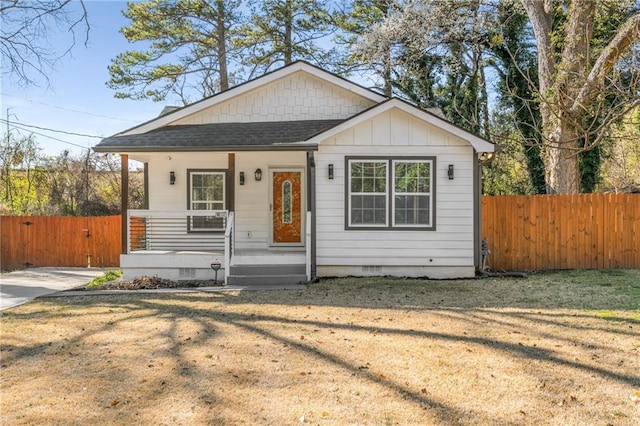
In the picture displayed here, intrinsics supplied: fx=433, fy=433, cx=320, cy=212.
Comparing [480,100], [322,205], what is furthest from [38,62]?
[480,100]

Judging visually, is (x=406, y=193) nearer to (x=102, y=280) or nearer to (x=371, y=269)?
(x=371, y=269)

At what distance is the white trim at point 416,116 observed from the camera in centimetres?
927

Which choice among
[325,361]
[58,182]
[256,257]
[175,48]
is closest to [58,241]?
[58,182]

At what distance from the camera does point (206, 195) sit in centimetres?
1123

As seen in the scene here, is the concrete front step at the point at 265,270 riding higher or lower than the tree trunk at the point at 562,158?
lower

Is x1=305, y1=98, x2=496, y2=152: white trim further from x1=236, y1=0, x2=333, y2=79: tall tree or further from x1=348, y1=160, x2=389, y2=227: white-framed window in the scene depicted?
x1=236, y1=0, x2=333, y2=79: tall tree

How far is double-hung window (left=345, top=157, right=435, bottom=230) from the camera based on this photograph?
956 centimetres

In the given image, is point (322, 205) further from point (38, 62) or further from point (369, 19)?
point (369, 19)

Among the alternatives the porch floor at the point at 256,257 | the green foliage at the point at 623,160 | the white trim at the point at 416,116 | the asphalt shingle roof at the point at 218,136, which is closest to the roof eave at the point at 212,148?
the asphalt shingle roof at the point at 218,136

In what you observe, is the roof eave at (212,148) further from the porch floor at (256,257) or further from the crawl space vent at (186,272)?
the crawl space vent at (186,272)

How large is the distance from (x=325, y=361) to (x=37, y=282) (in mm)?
8734

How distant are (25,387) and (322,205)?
661cm

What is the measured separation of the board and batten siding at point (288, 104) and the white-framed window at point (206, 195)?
1.41 meters

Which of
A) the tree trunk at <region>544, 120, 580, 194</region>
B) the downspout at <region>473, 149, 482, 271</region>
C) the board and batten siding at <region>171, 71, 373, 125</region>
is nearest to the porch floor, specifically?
the board and batten siding at <region>171, 71, 373, 125</region>
